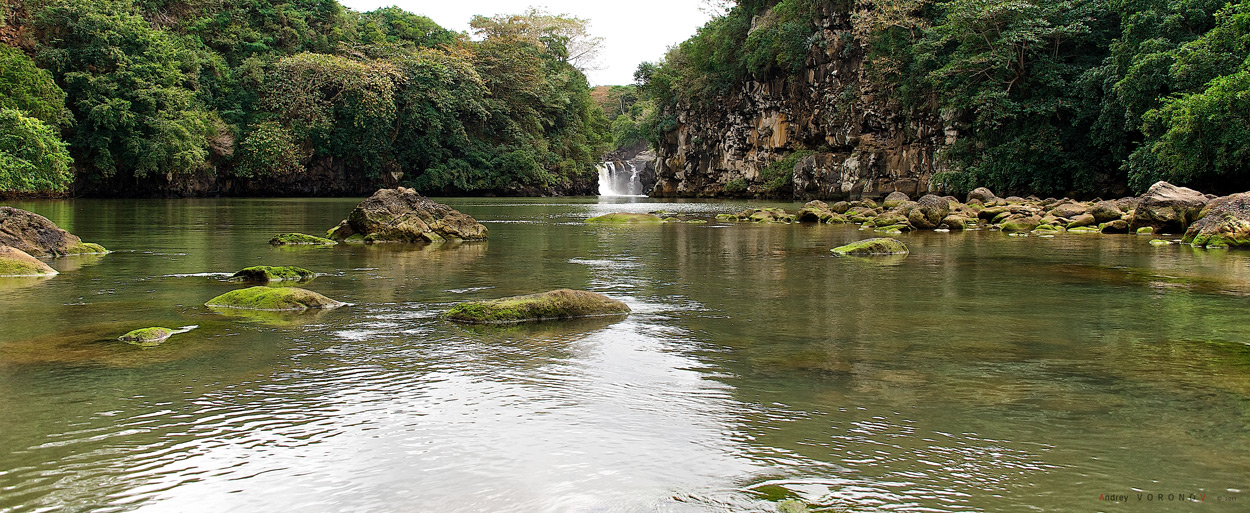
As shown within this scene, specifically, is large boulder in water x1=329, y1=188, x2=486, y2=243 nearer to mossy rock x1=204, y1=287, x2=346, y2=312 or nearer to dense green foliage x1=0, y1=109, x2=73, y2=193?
mossy rock x1=204, y1=287, x2=346, y2=312

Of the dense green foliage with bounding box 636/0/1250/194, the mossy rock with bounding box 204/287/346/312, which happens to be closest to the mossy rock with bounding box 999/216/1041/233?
the dense green foliage with bounding box 636/0/1250/194

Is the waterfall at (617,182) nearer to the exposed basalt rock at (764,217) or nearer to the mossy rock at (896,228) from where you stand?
the exposed basalt rock at (764,217)

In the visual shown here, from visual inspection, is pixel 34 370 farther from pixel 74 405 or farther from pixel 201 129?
pixel 201 129

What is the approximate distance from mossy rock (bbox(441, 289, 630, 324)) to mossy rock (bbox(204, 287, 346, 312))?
3.81 feet

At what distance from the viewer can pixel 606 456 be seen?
3246mm

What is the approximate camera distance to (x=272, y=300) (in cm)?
672

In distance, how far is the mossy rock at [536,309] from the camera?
622cm

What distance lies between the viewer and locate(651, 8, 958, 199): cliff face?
132 feet

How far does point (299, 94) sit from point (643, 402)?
1764 inches

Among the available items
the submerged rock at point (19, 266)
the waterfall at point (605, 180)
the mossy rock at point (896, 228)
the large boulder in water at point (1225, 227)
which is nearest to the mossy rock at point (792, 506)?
the submerged rock at point (19, 266)

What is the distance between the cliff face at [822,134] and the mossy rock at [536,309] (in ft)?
101

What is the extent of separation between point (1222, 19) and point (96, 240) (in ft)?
84.2

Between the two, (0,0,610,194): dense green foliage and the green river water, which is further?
(0,0,610,194): dense green foliage

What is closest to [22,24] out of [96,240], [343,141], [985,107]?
[343,141]
